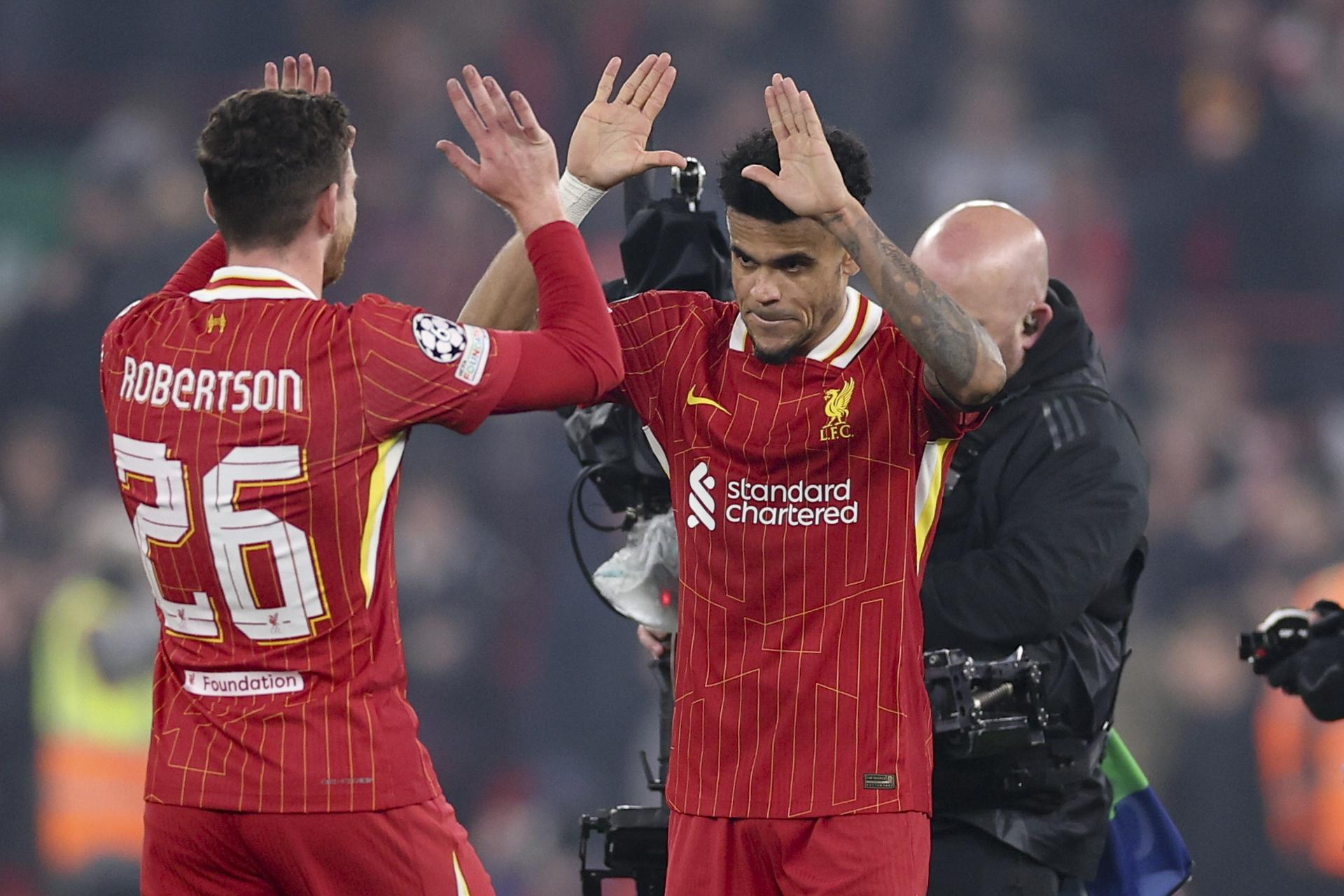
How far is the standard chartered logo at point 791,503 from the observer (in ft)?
9.62

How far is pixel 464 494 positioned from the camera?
759 cm

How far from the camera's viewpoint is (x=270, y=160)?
2.53 m

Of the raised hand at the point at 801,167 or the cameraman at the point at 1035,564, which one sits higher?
the raised hand at the point at 801,167

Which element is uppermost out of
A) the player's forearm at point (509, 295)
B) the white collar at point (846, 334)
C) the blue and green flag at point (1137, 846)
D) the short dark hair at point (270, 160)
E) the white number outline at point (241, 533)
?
the short dark hair at point (270, 160)

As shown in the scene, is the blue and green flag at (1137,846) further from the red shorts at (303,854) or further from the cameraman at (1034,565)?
the red shorts at (303,854)

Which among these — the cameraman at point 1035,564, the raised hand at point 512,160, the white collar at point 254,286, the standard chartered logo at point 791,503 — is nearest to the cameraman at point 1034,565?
the cameraman at point 1035,564

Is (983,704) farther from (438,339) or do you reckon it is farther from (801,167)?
(438,339)

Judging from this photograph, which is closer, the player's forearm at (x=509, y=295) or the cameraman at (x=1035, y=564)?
the player's forearm at (x=509, y=295)

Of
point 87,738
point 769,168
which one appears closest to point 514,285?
point 769,168

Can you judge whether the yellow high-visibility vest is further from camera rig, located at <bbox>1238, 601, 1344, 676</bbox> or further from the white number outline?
the white number outline

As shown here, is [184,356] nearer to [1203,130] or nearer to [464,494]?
[464,494]

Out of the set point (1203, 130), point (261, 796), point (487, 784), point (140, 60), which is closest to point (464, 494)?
point (487, 784)

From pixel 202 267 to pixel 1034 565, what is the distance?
1607 millimetres

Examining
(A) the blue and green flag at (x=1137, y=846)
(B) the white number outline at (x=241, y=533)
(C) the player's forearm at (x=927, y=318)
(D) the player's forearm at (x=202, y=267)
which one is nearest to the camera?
(B) the white number outline at (x=241, y=533)
